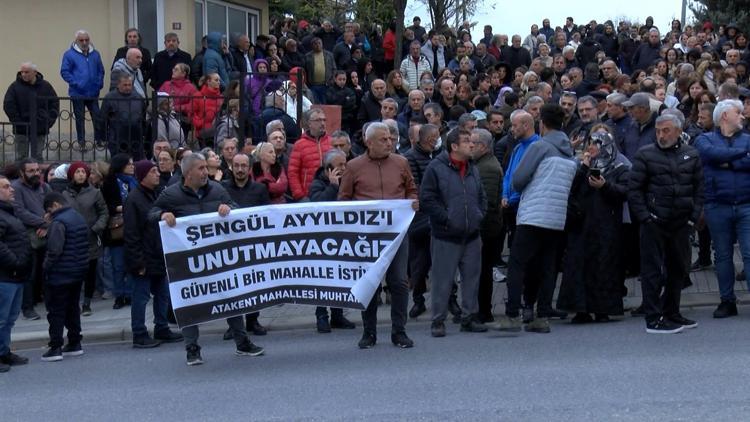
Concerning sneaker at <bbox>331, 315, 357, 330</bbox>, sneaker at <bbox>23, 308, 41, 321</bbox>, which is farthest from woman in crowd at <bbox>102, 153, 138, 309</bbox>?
sneaker at <bbox>331, 315, 357, 330</bbox>

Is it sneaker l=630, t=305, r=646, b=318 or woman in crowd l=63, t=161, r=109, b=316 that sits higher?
woman in crowd l=63, t=161, r=109, b=316

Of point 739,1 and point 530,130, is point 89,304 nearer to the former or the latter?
point 530,130

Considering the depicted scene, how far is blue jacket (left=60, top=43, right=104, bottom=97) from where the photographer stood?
1800 cm

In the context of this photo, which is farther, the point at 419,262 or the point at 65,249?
the point at 419,262

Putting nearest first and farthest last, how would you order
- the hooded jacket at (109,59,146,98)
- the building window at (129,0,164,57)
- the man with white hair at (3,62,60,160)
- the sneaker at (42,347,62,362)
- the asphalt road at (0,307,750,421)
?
the asphalt road at (0,307,750,421) < the sneaker at (42,347,62,362) < the man with white hair at (3,62,60,160) < the hooded jacket at (109,59,146,98) < the building window at (129,0,164,57)

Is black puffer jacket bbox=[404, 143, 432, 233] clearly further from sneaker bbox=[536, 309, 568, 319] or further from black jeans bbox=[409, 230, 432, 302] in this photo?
sneaker bbox=[536, 309, 568, 319]

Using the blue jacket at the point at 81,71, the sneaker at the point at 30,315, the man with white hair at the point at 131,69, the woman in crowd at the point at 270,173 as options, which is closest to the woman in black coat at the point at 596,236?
the woman in crowd at the point at 270,173

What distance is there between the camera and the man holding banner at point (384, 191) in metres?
10.8

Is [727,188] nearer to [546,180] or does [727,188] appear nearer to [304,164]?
[546,180]

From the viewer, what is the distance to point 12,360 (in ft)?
36.6

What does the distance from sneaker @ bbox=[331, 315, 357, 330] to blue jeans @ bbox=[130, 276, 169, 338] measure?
1655 mm

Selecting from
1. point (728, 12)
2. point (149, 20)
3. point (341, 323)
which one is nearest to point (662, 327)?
point (341, 323)

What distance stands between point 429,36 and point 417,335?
13.3m

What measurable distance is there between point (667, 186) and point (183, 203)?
14.2 feet
